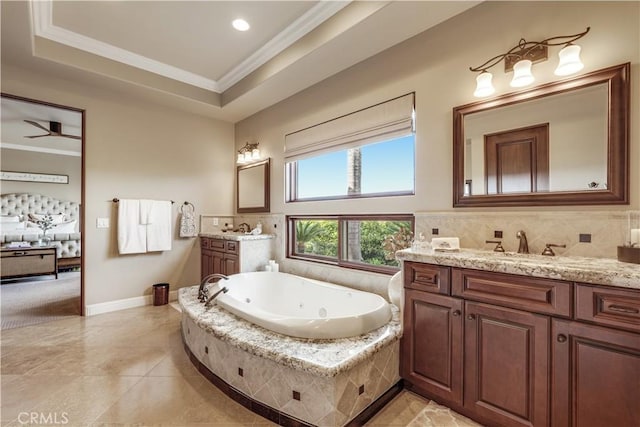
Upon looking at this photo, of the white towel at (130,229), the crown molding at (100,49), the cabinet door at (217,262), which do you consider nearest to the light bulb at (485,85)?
the crown molding at (100,49)

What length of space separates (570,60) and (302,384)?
92.7 inches

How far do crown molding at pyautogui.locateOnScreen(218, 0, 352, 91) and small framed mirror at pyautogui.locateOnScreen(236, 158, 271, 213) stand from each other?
1.13 metres

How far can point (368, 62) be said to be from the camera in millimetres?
2779

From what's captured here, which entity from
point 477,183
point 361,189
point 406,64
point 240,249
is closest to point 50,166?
point 240,249

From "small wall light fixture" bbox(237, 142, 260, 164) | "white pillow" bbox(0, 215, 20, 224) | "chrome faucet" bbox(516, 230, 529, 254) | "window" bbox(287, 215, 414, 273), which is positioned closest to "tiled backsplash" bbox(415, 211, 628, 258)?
"chrome faucet" bbox(516, 230, 529, 254)

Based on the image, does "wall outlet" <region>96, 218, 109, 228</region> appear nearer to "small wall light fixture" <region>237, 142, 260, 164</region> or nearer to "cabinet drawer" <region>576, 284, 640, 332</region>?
"small wall light fixture" <region>237, 142, 260, 164</region>

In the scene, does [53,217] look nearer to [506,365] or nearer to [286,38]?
[286,38]

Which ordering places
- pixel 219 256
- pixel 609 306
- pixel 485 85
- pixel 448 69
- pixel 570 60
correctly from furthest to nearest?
pixel 219 256
pixel 448 69
pixel 485 85
pixel 570 60
pixel 609 306

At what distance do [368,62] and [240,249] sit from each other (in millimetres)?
2517

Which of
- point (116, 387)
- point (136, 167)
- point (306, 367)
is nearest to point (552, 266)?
point (306, 367)

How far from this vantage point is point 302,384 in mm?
1535

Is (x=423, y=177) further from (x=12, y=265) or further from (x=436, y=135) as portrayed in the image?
(x=12, y=265)

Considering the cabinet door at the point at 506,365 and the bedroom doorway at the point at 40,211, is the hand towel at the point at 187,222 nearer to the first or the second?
the bedroom doorway at the point at 40,211

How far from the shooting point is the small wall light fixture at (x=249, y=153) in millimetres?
4090
